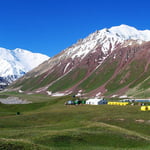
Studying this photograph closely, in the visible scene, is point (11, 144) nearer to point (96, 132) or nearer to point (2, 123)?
point (96, 132)

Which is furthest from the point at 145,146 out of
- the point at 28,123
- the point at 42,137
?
the point at 28,123

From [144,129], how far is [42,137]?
98.7 feet

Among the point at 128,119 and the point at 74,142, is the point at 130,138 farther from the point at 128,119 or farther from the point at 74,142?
the point at 128,119

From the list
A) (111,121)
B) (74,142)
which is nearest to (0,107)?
(111,121)

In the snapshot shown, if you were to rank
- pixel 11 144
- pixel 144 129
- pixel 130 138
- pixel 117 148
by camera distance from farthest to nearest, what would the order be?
pixel 144 129, pixel 130 138, pixel 117 148, pixel 11 144

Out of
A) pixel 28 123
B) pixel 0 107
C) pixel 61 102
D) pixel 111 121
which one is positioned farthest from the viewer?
pixel 61 102

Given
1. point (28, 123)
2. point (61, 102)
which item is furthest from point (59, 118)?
point (61, 102)

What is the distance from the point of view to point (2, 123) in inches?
3103

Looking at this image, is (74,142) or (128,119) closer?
(74,142)

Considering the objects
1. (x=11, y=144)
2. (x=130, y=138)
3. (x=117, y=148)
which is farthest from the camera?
(x=130, y=138)

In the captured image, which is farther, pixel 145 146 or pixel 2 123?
pixel 2 123

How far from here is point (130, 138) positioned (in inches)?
2099

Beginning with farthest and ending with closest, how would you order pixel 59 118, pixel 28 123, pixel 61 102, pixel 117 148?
1. pixel 61 102
2. pixel 59 118
3. pixel 28 123
4. pixel 117 148

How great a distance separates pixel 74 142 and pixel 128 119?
32.7 meters
